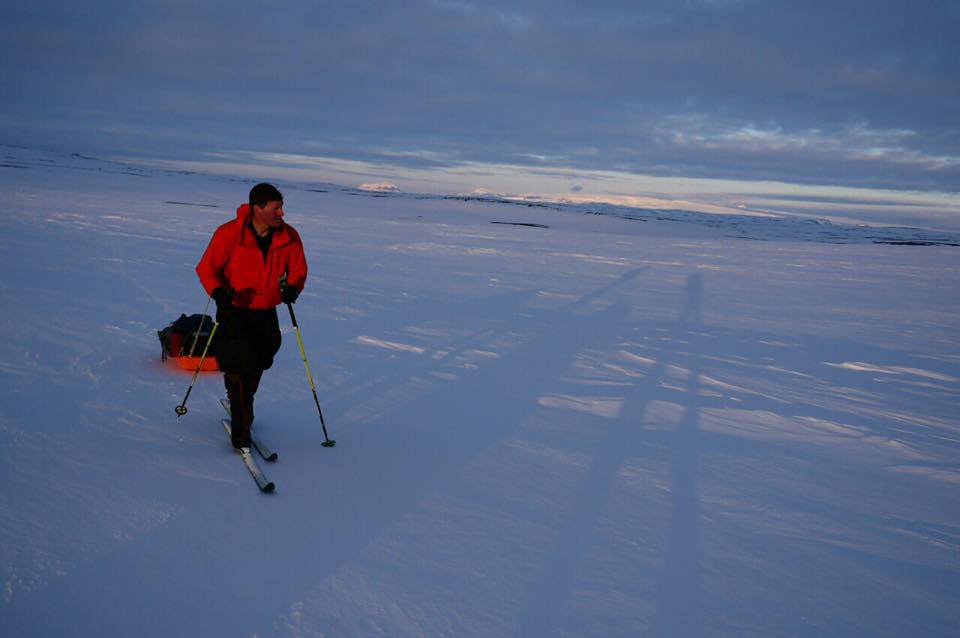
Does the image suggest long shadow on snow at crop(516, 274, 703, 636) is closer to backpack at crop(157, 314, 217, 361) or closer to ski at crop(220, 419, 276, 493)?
ski at crop(220, 419, 276, 493)

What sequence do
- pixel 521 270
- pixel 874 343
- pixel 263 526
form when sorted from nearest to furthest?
pixel 263 526, pixel 874 343, pixel 521 270

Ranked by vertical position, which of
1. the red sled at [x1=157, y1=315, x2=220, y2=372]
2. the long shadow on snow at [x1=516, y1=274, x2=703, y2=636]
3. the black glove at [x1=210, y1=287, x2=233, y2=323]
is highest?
the black glove at [x1=210, y1=287, x2=233, y2=323]

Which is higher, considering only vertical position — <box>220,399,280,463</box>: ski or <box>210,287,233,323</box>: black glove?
<box>210,287,233,323</box>: black glove

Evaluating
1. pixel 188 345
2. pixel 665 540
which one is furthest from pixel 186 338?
pixel 665 540

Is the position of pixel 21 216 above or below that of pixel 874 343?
above

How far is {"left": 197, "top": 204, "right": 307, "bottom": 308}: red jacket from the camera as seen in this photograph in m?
3.30

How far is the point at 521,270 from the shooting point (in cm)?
1303

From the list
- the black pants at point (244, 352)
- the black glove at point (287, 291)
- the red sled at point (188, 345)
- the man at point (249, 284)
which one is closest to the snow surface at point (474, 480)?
the red sled at point (188, 345)

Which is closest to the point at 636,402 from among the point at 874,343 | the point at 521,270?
the point at 874,343

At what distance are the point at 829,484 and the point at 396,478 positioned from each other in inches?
115

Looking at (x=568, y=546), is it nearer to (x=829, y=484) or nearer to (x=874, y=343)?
(x=829, y=484)

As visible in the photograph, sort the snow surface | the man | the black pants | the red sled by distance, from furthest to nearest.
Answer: the red sled
the black pants
the man
the snow surface

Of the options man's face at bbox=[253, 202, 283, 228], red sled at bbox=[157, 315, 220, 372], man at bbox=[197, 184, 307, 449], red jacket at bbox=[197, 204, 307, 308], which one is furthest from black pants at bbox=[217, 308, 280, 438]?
red sled at bbox=[157, 315, 220, 372]

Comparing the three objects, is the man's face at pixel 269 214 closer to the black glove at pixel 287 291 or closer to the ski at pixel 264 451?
the black glove at pixel 287 291
